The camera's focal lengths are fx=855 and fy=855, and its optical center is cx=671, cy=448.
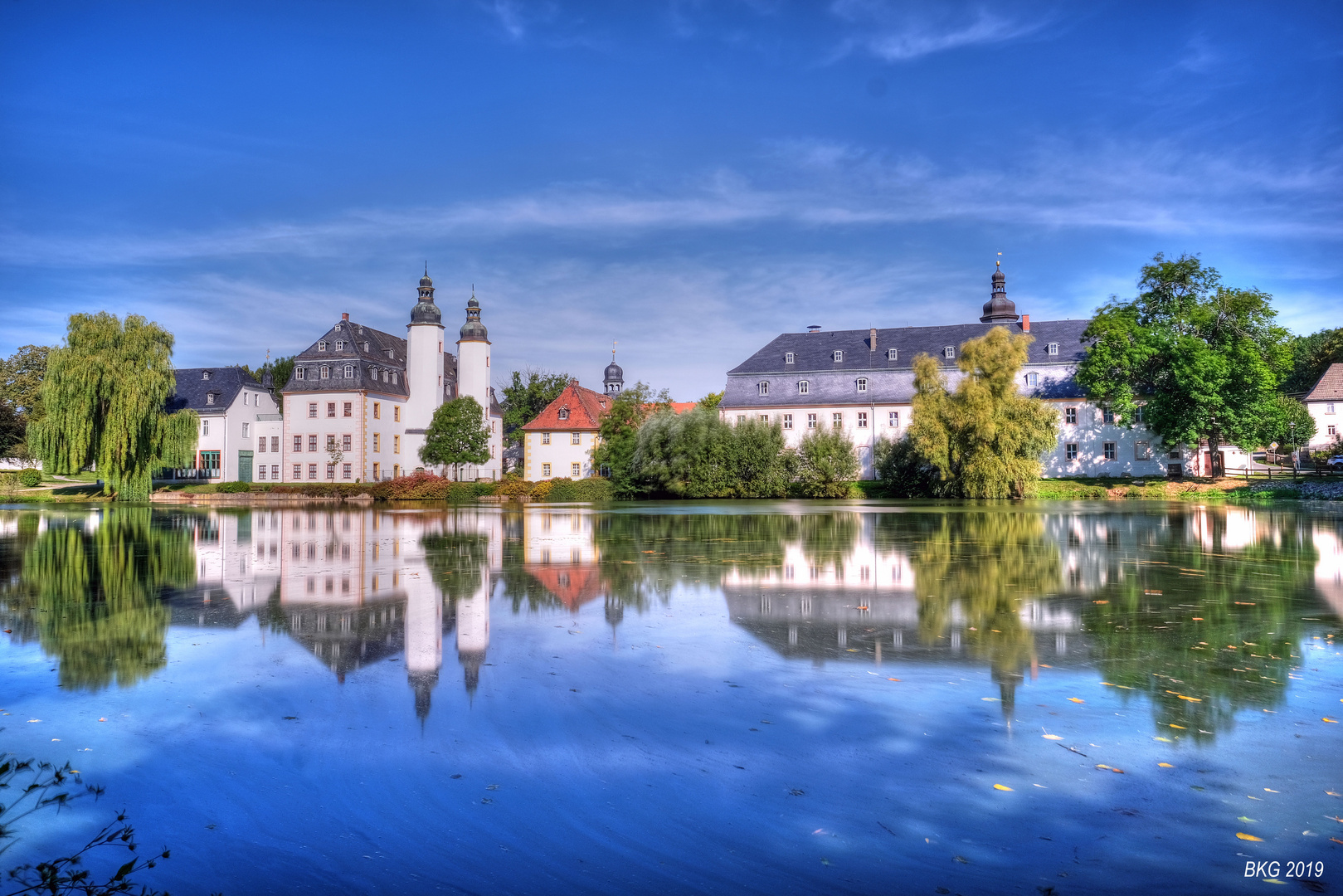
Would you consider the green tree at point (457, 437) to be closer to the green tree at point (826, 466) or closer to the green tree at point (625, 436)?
the green tree at point (625, 436)

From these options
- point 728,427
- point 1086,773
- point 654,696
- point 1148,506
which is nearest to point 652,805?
point 654,696

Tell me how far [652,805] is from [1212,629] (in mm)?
6777

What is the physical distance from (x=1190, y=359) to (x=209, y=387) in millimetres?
69761

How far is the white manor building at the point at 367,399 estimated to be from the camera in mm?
65938

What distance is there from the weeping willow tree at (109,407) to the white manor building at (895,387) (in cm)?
3626

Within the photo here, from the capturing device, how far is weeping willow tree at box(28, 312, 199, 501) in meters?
45.0

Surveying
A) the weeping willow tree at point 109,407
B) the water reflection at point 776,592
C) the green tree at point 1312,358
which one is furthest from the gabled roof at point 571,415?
the green tree at point 1312,358

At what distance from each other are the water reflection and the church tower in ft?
156

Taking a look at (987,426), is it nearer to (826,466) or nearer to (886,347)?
(826,466)

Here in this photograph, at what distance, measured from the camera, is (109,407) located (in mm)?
46125

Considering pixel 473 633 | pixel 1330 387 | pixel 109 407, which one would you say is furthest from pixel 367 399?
pixel 1330 387

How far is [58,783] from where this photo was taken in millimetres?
4480

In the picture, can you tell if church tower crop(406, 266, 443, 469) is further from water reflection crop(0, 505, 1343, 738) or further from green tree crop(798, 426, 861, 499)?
water reflection crop(0, 505, 1343, 738)

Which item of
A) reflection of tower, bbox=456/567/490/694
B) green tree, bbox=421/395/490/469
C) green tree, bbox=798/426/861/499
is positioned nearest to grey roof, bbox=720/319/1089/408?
green tree, bbox=798/426/861/499
